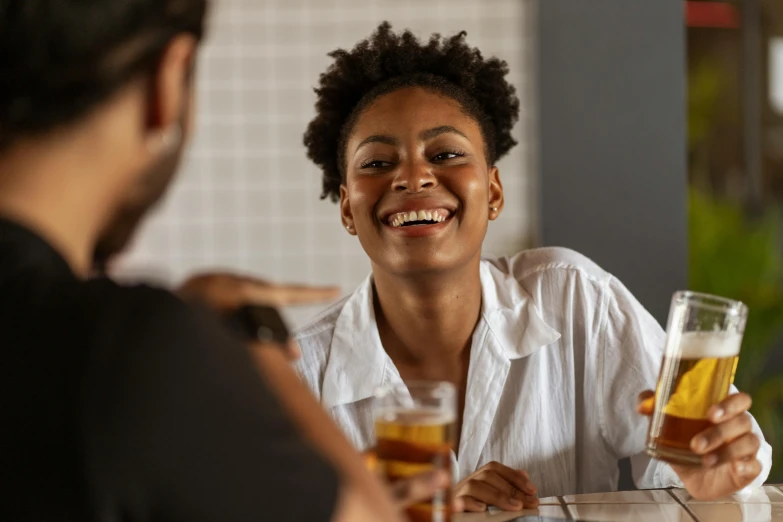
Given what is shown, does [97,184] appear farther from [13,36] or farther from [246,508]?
[246,508]

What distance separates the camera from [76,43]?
0.69 metres

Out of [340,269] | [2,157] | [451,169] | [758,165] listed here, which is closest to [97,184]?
[2,157]

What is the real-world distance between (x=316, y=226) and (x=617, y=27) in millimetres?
1425

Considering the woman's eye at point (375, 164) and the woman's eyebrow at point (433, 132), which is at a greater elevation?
the woman's eyebrow at point (433, 132)

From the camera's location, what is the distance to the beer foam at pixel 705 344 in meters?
1.12

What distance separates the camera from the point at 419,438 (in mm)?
948

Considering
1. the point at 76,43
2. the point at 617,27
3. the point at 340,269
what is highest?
the point at 617,27

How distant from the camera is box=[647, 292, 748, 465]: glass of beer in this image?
1.12 m

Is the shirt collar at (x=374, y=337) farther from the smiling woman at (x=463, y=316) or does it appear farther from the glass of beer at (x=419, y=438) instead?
the glass of beer at (x=419, y=438)

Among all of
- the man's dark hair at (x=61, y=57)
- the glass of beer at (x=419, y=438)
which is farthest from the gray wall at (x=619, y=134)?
the man's dark hair at (x=61, y=57)

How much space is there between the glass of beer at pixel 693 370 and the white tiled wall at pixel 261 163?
7.42ft

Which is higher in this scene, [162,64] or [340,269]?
[162,64]

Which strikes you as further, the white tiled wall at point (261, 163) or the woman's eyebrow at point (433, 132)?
the white tiled wall at point (261, 163)

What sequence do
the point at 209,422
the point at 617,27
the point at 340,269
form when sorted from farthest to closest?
the point at 340,269 < the point at 617,27 < the point at 209,422
